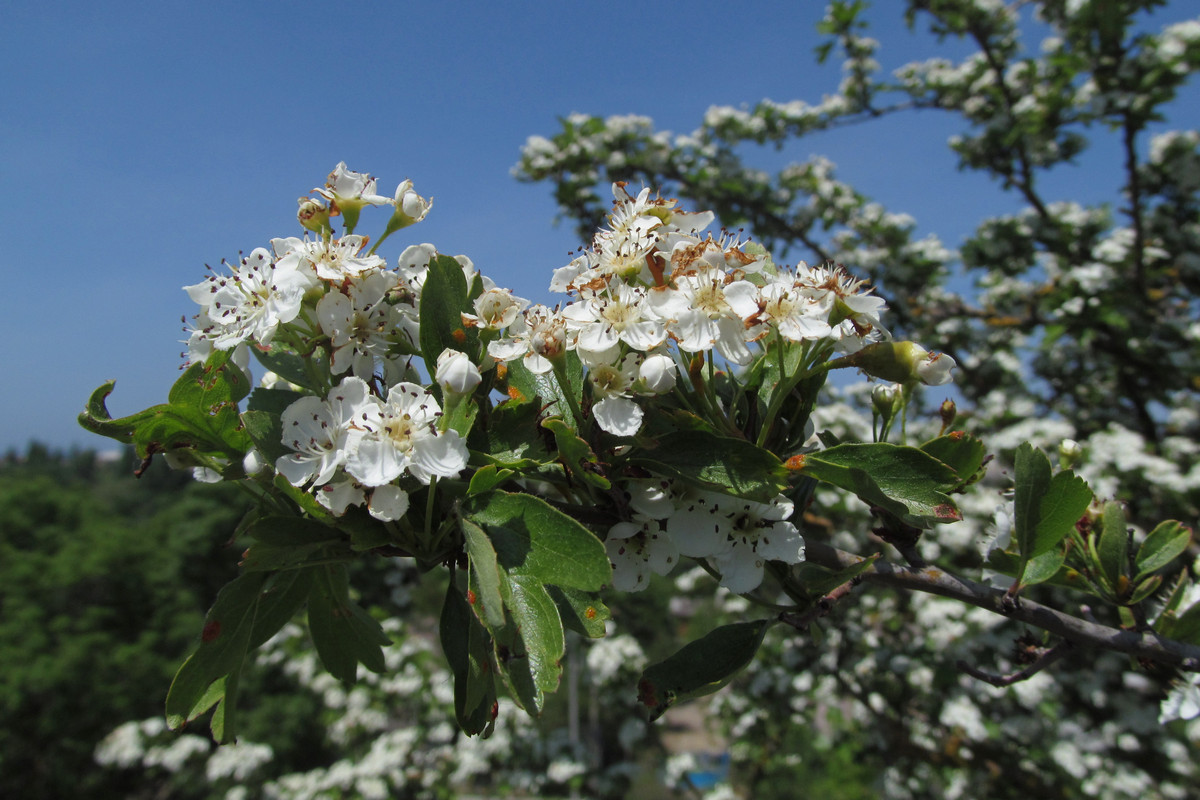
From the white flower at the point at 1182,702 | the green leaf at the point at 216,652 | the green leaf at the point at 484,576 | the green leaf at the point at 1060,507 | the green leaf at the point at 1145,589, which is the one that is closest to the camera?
the green leaf at the point at 484,576

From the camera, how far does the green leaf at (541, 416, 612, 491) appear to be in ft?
3.16

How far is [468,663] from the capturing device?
1079 mm

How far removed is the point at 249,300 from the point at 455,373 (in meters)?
0.39

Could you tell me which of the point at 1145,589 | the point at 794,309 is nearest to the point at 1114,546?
the point at 1145,589

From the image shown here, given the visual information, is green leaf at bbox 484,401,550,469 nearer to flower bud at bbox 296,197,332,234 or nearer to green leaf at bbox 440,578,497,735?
green leaf at bbox 440,578,497,735

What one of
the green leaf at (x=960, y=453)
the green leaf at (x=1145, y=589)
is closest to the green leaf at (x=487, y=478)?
the green leaf at (x=960, y=453)

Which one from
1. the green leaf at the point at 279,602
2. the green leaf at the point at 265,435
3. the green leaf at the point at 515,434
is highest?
the green leaf at the point at 265,435

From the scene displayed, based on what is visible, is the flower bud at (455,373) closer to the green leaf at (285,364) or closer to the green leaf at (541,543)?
the green leaf at (541,543)

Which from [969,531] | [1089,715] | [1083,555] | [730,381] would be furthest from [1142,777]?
[730,381]

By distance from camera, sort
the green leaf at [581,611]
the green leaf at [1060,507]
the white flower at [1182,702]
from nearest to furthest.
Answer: the green leaf at [581,611]
the green leaf at [1060,507]
the white flower at [1182,702]

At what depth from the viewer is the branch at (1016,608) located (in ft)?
3.99

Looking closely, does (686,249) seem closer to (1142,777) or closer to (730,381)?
(730,381)

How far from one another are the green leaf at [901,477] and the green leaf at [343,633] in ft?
2.78

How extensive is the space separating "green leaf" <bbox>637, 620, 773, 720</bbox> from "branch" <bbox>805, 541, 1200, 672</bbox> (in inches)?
7.6
